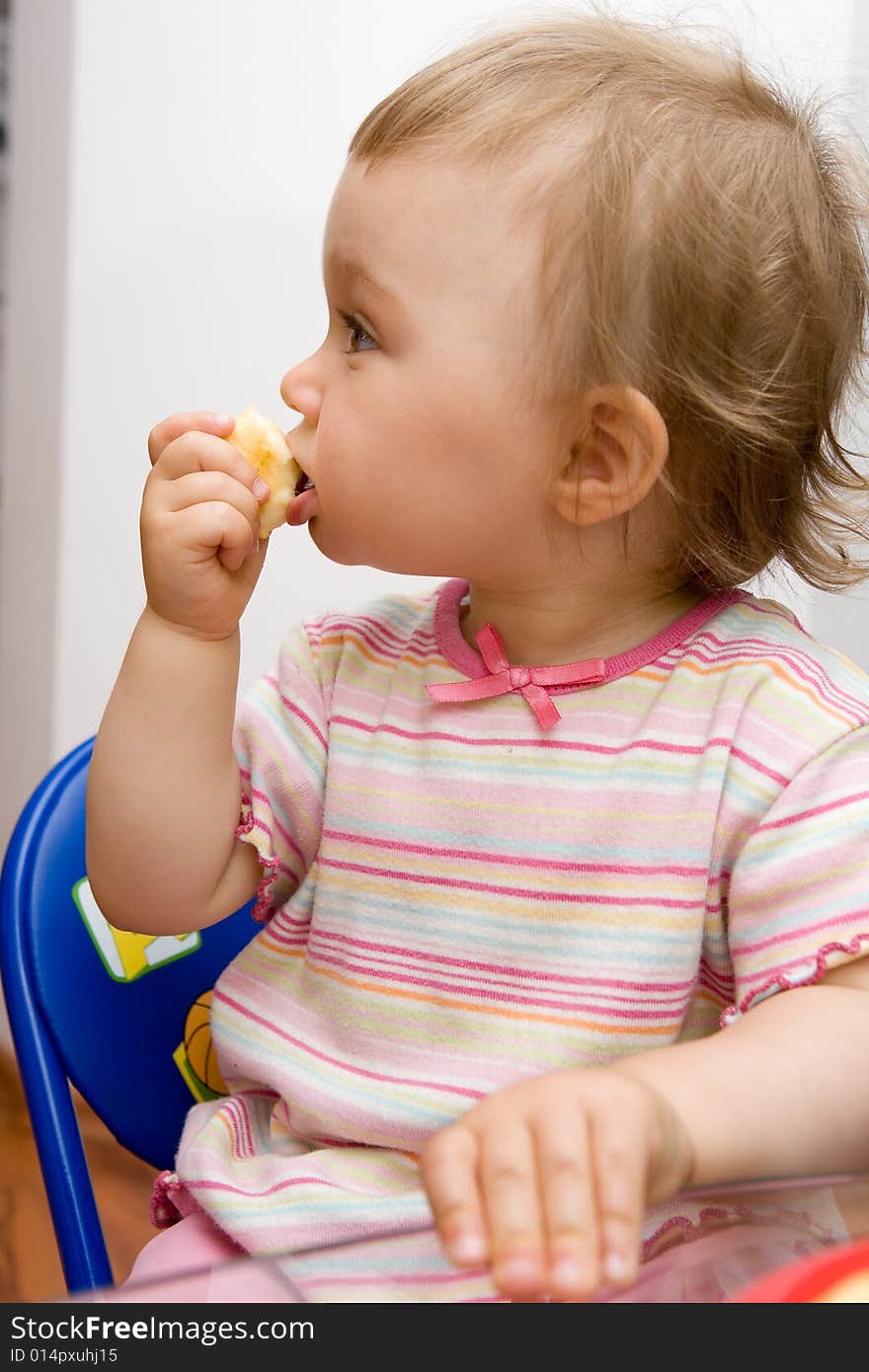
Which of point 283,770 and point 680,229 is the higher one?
point 680,229

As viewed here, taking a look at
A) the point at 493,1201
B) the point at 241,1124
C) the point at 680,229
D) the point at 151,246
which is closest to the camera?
the point at 493,1201

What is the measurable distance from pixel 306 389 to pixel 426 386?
79 millimetres

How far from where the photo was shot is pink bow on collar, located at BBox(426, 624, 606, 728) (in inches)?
30.7

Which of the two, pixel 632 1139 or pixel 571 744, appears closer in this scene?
pixel 632 1139

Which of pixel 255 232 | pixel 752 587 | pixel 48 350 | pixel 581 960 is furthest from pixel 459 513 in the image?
pixel 48 350

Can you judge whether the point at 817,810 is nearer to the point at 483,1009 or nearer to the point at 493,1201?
the point at 483,1009

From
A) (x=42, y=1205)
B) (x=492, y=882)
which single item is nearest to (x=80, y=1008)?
(x=492, y=882)

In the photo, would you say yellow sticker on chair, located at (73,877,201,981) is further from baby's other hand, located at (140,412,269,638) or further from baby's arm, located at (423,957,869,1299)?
baby's arm, located at (423,957,869,1299)

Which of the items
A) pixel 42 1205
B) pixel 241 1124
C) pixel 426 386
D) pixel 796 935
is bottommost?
pixel 42 1205

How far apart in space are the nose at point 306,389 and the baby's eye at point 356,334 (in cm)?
2

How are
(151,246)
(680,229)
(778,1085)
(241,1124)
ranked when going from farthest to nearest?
1. (151,246)
2. (241,1124)
3. (680,229)
4. (778,1085)

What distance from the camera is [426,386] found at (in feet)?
2.35

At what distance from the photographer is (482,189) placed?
2.28 feet
